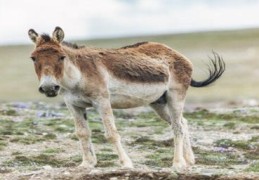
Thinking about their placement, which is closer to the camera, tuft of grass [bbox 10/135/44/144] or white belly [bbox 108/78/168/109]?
white belly [bbox 108/78/168/109]

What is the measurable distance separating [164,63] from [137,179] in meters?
4.06

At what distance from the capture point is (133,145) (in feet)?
84.6

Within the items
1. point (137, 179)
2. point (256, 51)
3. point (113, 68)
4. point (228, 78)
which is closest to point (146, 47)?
point (113, 68)

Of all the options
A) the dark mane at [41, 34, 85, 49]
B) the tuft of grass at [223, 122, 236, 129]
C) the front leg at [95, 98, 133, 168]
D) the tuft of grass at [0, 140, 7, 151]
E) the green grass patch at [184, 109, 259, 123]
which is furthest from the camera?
the green grass patch at [184, 109, 259, 123]

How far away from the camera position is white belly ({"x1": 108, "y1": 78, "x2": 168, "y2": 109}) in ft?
61.0

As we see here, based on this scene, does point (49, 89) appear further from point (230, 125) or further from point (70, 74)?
point (230, 125)

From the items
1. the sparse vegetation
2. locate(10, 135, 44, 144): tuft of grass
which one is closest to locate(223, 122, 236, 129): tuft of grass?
the sparse vegetation

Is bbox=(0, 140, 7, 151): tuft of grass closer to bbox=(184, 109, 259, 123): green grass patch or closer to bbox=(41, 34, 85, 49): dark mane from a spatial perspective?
bbox=(41, 34, 85, 49): dark mane

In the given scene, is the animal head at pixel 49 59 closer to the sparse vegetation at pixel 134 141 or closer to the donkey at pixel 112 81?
the donkey at pixel 112 81

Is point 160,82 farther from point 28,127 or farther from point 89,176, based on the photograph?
point 28,127

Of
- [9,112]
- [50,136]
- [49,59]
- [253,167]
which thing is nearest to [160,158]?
[253,167]

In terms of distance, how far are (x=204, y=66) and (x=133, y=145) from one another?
99.3 metres

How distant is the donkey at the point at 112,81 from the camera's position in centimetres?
1744

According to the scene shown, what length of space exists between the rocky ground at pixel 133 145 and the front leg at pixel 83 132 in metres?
0.75
